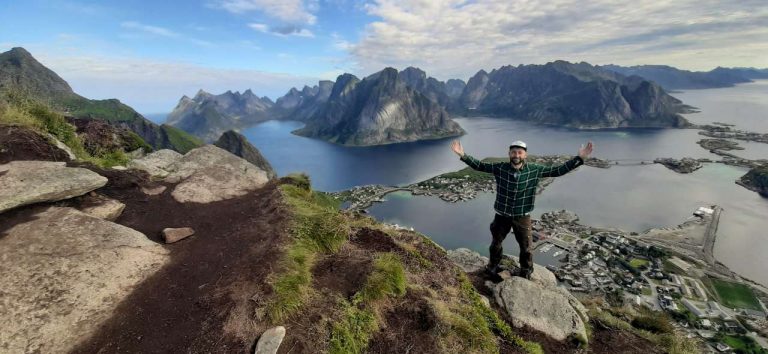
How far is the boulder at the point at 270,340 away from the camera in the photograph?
23.3 ft

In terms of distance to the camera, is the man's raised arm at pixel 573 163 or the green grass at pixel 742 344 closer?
the man's raised arm at pixel 573 163

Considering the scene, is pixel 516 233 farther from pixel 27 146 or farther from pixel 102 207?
pixel 27 146

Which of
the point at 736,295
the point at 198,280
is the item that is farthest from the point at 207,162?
the point at 736,295

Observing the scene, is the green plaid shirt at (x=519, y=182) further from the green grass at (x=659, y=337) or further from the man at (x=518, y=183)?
the green grass at (x=659, y=337)

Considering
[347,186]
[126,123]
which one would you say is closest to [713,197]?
[347,186]

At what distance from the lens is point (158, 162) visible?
22.0 m

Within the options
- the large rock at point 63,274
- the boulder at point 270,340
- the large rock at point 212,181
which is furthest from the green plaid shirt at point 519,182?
the large rock at point 212,181

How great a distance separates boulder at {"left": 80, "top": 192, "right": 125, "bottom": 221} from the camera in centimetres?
1205

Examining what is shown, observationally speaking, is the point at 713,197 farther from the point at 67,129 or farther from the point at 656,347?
the point at 67,129

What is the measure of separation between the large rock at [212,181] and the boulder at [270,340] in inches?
383

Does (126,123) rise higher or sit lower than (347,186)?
higher

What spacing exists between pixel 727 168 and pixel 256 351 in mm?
255923

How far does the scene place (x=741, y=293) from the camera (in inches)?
2891

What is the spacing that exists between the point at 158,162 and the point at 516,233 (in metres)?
21.7
